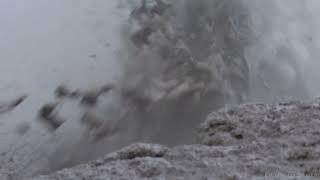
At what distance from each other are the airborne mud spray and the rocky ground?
1.16 metres

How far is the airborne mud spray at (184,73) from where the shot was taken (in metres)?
3.24

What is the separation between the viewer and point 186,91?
365 centimetres

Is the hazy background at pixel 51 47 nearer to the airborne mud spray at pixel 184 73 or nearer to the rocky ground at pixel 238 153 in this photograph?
the airborne mud spray at pixel 184 73

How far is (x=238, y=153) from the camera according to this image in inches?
62.6

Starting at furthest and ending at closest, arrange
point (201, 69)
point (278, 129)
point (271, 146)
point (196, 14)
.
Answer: point (196, 14)
point (201, 69)
point (278, 129)
point (271, 146)

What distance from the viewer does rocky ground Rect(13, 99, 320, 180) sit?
4.75 ft

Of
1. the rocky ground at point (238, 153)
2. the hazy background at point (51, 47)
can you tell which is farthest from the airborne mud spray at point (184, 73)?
the rocky ground at point (238, 153)

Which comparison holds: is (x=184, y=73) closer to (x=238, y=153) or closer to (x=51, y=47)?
(x=51, y=47)

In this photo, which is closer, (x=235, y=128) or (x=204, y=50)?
(x=235, y=128)

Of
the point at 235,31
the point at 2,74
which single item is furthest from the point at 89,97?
the point at 235,31

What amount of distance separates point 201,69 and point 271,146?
7.19 feet

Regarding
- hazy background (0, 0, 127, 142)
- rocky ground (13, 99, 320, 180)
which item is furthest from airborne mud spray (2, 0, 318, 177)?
rocky ground (13, 99, 320, 180)

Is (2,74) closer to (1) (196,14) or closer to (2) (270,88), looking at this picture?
(1) (196,14)

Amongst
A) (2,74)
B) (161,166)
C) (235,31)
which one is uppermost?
(235,31)
